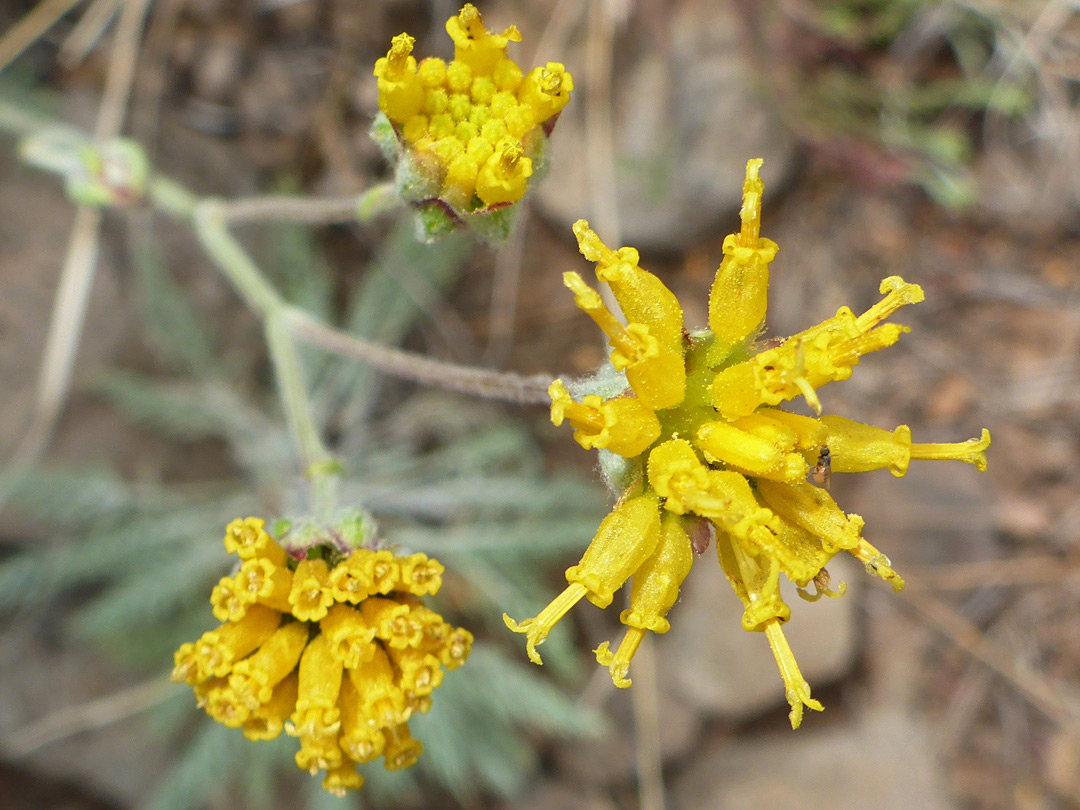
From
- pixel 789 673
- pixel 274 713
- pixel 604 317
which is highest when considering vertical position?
pixel 604 317

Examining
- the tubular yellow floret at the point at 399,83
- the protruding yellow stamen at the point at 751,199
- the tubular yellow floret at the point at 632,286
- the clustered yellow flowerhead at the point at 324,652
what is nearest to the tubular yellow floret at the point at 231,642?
the clustered yellow flowerhead at the point at 324,652

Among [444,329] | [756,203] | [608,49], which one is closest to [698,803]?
[444,329]

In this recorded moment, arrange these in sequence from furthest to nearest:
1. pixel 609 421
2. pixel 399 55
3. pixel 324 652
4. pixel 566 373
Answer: pixel 566 373, pixel 324 652, pixel 399 55, pixel 609 421

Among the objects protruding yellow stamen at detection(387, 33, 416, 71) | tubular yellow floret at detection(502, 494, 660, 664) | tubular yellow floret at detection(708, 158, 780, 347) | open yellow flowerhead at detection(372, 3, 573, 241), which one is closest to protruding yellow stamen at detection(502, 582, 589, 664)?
tubular yellow floret at detection(502, 494, 660, 664)

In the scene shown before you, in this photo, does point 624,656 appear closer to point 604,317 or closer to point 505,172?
point 604,317

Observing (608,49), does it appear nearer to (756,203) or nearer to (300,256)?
(300,256)

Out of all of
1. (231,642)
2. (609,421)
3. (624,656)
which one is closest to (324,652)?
(231,642)

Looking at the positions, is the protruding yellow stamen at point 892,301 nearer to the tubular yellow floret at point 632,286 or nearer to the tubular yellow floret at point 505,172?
the tubular yellow floret at point 632,286
